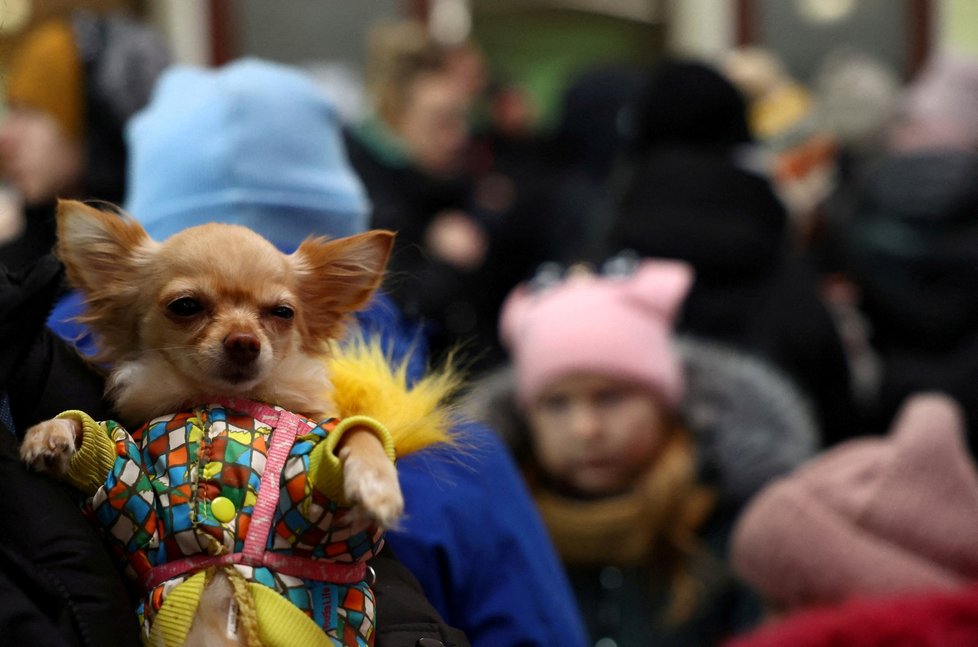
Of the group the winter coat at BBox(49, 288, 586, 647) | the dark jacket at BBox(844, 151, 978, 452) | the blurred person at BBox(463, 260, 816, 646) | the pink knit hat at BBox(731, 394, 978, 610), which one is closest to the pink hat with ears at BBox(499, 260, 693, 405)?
the blurred person at BBox(463, 260, 816, 646)

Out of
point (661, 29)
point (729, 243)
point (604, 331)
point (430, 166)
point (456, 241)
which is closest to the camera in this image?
point (604, 331)

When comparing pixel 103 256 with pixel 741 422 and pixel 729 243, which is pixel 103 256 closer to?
pixel 741 422

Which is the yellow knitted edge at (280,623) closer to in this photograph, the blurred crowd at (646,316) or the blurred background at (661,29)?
the blurred crowd at (646,316)

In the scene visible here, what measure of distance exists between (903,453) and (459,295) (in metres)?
1.53

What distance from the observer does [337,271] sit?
2.54 ft

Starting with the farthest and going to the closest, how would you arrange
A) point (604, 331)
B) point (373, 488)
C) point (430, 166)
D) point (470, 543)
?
point (430, 166), point (604, 331), point (470, 543), point (373, 488)

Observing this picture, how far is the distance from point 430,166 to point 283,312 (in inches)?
117

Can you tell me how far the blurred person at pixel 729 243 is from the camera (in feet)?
9.37

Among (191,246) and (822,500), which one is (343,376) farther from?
(822,500)

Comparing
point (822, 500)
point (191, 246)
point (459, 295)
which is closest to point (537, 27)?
point (459, 295)

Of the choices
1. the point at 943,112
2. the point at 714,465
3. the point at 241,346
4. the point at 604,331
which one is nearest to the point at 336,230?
the point at 241,346

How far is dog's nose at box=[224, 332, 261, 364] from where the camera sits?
2.37ft

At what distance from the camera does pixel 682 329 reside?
2811mm

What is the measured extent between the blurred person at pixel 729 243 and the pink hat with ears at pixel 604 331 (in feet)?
0.74
